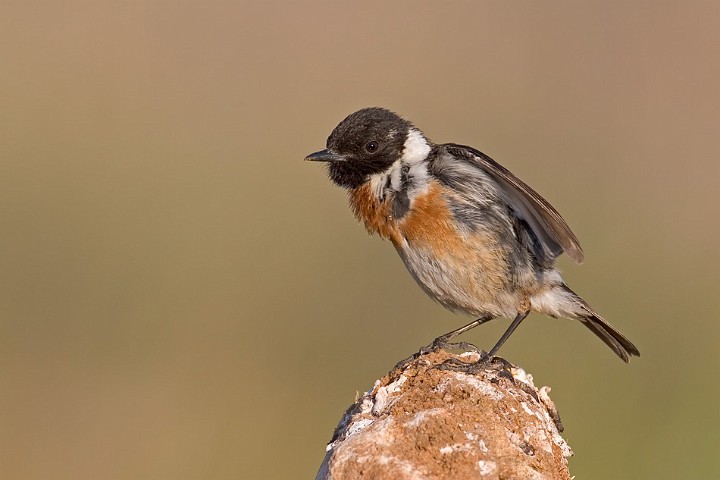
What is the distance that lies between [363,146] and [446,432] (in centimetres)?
314

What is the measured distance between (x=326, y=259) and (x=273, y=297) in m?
0.72

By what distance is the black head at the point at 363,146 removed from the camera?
6309 millimetres

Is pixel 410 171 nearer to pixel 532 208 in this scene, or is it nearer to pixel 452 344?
pixel 532 208

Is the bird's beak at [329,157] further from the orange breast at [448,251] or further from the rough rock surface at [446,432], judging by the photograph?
the rough rock surface at [446,432]

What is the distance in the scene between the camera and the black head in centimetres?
631

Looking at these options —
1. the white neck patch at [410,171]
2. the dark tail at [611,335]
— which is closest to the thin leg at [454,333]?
the dark tail at [611,335]

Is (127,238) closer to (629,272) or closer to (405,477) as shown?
(629,272)

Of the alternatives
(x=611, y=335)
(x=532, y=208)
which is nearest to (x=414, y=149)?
(x=532, y=208)

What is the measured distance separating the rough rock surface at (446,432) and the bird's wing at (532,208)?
1728 mm

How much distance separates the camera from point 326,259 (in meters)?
10.6

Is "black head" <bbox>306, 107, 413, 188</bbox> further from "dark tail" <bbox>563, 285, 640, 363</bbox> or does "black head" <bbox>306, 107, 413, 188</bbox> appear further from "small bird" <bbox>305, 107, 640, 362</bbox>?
"dark tail" <bbox>563, 285, 640, 363</bbox>

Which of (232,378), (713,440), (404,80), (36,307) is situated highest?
(404,80)

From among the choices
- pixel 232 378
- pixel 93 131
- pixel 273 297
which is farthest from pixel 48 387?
pixel 93 131

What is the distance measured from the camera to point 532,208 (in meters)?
5.78
